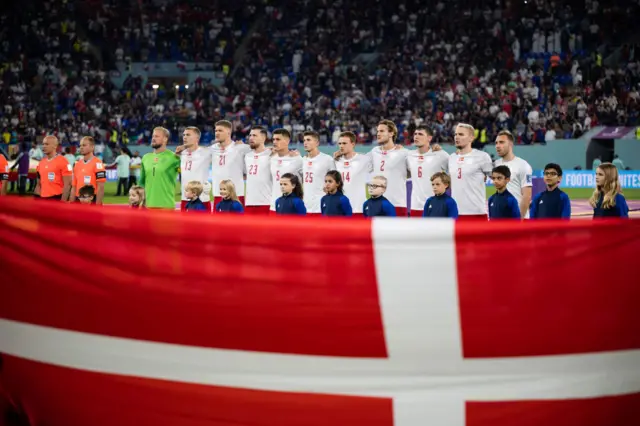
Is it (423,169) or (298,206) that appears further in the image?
(423,169)

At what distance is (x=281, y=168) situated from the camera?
36.7ft

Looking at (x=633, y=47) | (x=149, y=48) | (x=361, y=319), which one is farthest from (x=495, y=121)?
(x=361, y=319)

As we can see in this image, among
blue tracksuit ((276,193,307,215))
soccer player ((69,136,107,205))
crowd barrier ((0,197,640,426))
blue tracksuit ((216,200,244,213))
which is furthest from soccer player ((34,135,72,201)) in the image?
crowd barrier ((0,197,640,426))

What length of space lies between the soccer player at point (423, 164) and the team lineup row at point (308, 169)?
0.01 metres

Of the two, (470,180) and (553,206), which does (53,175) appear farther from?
(553,206)

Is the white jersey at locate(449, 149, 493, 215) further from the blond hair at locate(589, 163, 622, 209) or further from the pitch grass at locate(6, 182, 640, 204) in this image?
the pitch grass at locate(6, 182, 640, 204)

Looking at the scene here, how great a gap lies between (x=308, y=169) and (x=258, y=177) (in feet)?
2.88

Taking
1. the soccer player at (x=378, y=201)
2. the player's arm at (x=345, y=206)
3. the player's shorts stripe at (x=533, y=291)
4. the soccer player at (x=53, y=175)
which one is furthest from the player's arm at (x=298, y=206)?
the player's shorts stripe at (x=533, y=291)

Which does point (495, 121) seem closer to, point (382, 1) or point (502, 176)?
point (382, 1)

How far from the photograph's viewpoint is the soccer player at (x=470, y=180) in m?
10.2

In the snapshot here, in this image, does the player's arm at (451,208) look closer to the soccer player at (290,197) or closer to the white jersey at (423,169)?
the soccer player at (290,197)

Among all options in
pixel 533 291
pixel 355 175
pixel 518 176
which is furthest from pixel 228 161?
pixel 533 291

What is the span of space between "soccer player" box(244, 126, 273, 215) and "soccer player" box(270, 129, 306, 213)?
334 millimetres

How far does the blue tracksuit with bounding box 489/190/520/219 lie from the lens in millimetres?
8961
